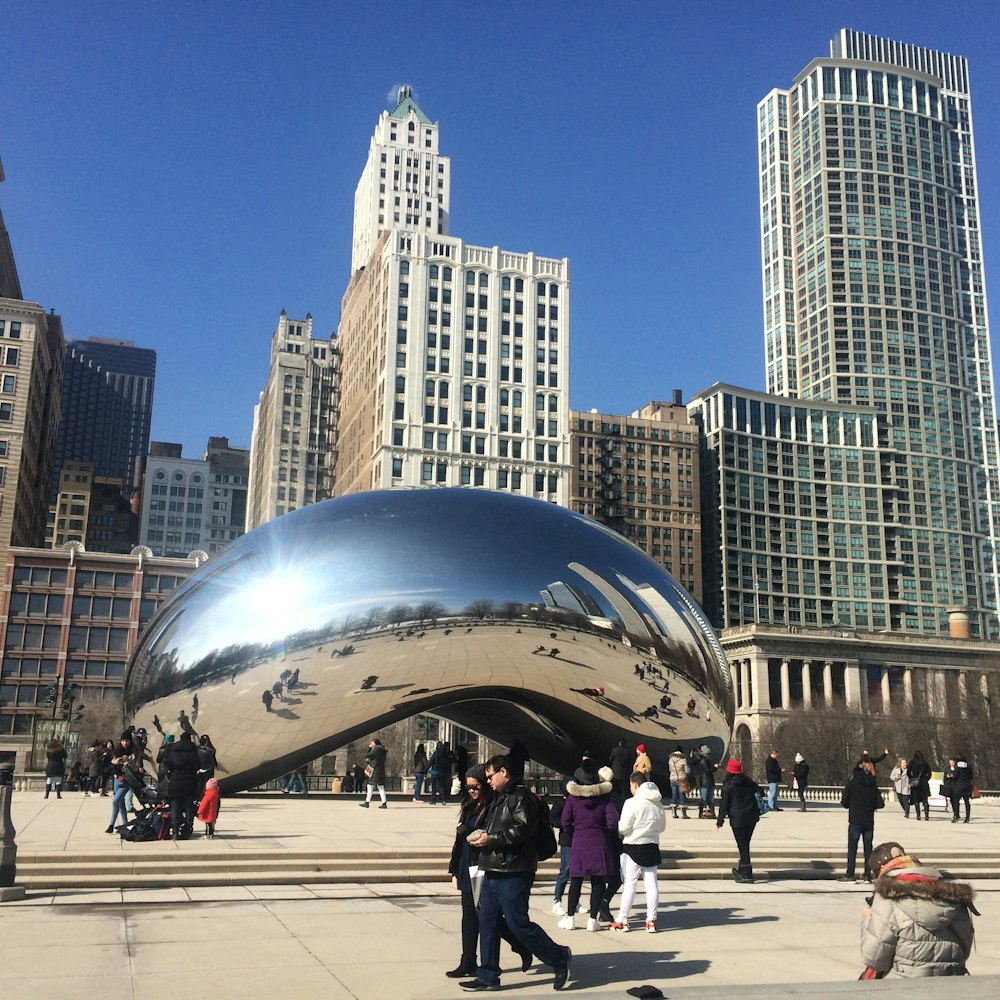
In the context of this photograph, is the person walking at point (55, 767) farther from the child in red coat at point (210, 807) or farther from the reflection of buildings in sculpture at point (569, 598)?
the reflection of buildings in sculpture at point (569, 598)

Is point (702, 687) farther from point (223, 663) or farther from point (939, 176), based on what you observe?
point (939, 176)

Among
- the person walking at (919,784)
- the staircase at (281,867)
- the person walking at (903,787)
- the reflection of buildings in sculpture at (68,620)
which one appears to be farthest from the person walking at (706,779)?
the reflection of buildings in sculpture at (68,620)

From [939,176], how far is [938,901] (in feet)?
619

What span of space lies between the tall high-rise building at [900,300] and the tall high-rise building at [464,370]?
64863 mm

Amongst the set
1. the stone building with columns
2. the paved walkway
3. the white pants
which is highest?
the stone building with columns

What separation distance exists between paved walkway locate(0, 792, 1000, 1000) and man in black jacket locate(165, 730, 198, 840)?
72 centimetres

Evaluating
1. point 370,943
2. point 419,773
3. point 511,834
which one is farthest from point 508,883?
point 419,773

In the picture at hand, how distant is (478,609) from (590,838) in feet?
22.8

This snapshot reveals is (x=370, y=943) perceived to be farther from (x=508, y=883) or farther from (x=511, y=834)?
(x=511, y=834)

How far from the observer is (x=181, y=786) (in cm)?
1493

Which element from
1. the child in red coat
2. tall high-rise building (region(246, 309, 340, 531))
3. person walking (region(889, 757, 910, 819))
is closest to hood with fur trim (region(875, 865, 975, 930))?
the child in red coat

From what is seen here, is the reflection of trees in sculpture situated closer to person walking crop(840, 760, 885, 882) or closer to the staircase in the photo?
the staircase

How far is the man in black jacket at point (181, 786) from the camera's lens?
1492cm

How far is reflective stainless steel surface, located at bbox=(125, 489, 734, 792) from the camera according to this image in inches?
653
